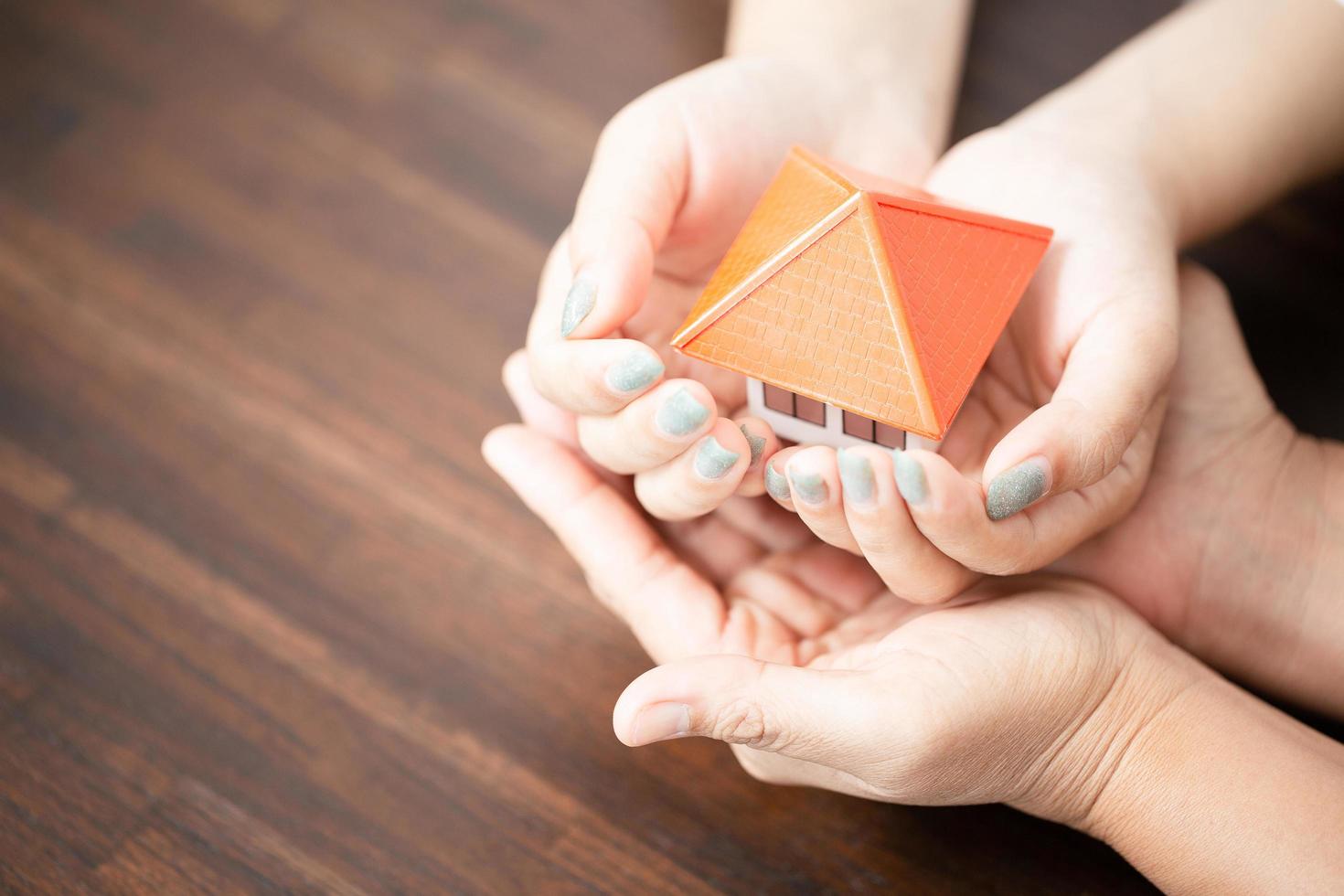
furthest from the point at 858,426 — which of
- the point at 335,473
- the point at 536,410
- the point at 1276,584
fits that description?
the point at 335,473

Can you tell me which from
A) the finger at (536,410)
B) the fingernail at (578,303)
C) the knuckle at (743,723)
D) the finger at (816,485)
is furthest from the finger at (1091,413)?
the finger at (536,410)

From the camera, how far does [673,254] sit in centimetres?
99

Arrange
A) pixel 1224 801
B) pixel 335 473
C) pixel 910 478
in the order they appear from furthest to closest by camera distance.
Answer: pixel 335 473, pixel 1224 801, pixel 910 478

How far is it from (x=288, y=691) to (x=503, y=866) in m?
0.26

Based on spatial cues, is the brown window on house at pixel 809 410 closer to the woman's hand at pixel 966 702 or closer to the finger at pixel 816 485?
the finger at pixel 816 485

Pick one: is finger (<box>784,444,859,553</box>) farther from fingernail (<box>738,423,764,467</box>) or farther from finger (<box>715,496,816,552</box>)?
finger (<box>715,496,816,552</box>)

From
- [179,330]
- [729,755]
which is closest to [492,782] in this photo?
[729,755]

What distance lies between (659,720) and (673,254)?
0.47 metres

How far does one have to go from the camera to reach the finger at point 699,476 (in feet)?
2.47

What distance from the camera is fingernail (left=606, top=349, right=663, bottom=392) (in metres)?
0.74

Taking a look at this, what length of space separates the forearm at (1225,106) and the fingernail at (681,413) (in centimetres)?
55

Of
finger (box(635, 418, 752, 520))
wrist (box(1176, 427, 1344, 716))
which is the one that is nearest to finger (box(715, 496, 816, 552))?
finger (box(635, 418, 752, 520))

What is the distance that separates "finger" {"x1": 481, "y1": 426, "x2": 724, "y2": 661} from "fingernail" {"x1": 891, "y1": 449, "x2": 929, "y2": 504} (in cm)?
23

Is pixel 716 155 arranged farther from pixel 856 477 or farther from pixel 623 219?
pixel 856 477
